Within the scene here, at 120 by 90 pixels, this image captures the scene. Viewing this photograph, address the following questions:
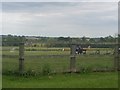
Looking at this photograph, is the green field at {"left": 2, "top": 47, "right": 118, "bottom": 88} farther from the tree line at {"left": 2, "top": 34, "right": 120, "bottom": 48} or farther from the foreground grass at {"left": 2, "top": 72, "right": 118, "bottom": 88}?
the tree line at {"left": 2, "top": 34, "right": 120, "bottom": 48}

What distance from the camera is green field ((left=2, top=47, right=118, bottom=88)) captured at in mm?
11352

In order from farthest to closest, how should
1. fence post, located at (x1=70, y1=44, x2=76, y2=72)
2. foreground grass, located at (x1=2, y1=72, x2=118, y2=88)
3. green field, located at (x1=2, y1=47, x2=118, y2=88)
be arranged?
fence post, located at (x1=70, y1=44, x2=76, y2=72) < green field, located at (x1=2, y1=47, x2=118, y2=88) < foreground grass, located at (x1=2, y1=72, x2=118, y2=88)

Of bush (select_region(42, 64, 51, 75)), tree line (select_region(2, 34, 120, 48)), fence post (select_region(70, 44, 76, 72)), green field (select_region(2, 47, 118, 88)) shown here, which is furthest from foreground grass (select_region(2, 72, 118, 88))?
tree line (select_region(2, 34, 120, 48))

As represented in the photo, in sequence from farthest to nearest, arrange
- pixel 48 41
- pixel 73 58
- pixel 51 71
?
pixel 48 41, pixel 73 58, pixel 51 71

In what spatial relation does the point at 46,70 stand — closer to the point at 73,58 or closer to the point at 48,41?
the point at 73,58

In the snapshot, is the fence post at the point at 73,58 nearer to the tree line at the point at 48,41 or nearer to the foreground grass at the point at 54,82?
the tree line at the point at 48,41

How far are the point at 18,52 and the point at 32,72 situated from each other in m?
1.57

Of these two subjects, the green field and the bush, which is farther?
the bush

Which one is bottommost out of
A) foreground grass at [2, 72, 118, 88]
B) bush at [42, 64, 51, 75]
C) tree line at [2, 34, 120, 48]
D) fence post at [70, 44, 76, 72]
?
foreground grass at [2, 72, 118, 88]

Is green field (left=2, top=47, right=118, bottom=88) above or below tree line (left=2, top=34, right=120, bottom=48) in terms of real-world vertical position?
below

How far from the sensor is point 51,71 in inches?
545

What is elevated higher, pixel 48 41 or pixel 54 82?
pixel 48 41

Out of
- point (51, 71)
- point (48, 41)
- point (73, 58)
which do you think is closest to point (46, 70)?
point (51, 71)

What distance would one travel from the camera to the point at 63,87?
10.7 metres
